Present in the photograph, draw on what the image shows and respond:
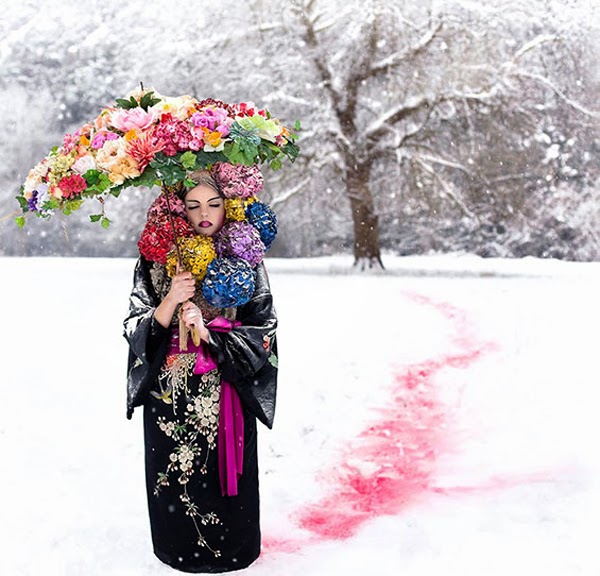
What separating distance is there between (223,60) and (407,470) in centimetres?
1233

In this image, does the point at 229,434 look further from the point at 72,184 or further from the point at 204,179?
the point at 72,184

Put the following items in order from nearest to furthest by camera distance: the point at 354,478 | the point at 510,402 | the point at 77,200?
the point at 77,200 → the point at 354,478 → the point at 510,402

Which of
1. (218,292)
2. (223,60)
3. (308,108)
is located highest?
Answer: (223,60)

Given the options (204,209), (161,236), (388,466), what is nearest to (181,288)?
(161,236)

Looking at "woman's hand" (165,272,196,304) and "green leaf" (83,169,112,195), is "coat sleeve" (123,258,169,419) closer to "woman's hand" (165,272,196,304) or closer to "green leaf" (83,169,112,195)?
"woman's hand" (165,272,196,304)

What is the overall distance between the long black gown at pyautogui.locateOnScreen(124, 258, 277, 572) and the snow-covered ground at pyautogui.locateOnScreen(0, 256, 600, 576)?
300 millimetres

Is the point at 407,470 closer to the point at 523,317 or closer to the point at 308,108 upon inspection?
the point at 523,317

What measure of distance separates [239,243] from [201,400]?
0.84m

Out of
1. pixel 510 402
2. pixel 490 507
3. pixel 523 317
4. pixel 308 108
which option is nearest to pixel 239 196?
pixel 490 507

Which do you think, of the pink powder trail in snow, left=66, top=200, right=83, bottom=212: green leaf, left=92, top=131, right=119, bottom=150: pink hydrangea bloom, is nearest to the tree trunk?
the pink powder trail in snow

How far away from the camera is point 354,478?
6125mm

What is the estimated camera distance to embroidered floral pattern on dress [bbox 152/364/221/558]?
4.18 metres

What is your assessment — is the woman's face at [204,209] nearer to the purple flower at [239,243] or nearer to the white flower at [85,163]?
the purple flower at [239,243]

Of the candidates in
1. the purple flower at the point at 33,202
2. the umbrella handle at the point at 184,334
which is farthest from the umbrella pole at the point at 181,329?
the purple flower at the point at 33,202
